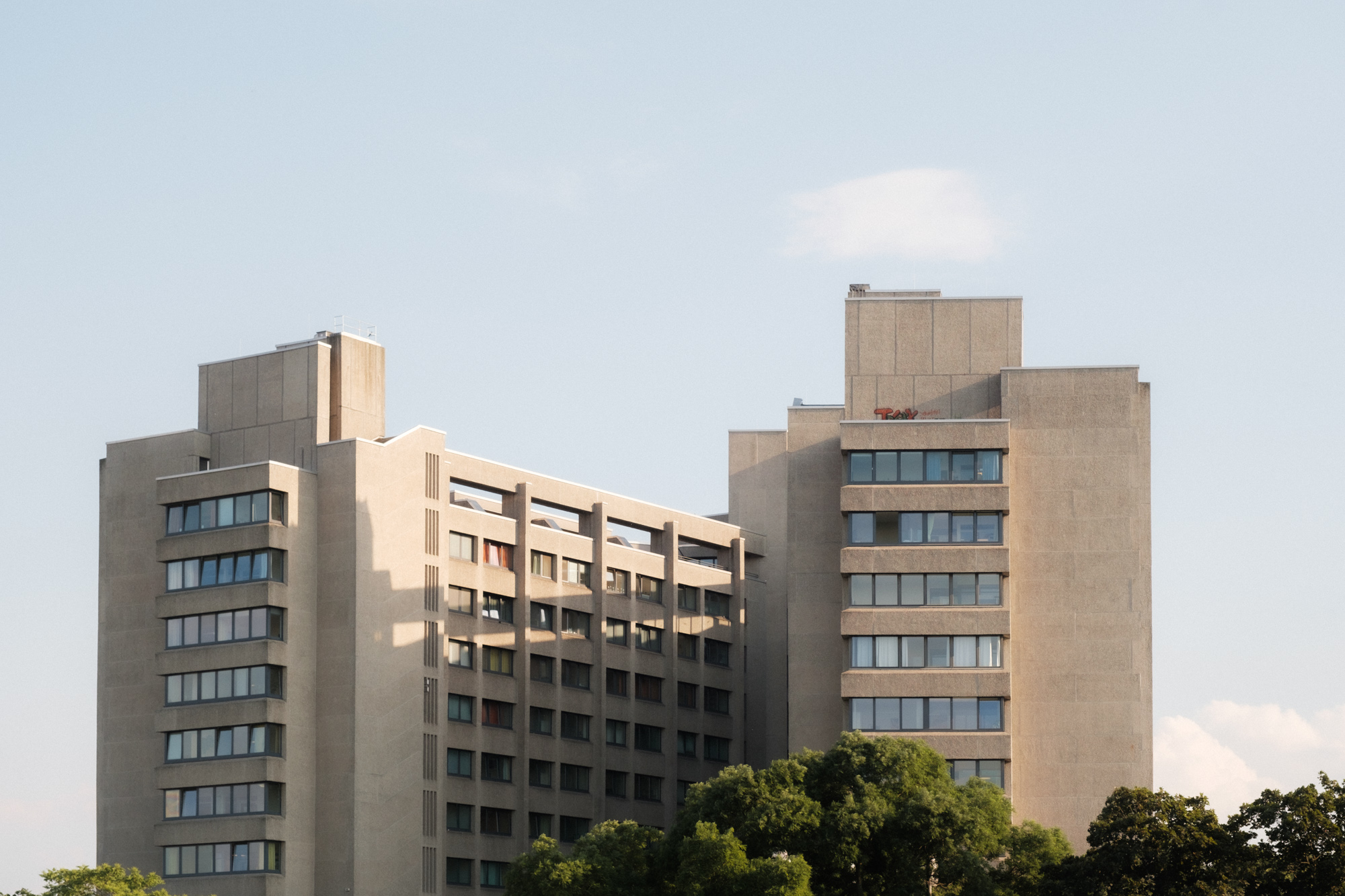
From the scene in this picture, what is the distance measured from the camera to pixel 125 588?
402 feet

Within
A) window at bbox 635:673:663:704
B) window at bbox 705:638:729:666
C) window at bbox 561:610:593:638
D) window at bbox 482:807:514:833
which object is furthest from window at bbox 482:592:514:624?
window at bbox 705:638:729:666

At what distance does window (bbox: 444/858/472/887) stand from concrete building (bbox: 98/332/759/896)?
0.40 feet

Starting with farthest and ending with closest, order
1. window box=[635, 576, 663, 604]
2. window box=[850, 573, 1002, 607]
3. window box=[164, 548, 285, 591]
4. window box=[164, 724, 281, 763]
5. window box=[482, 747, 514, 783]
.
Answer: window box=[635, 576, 663, 604] → window box=[482, 747, 514, 783] → window box=[164, 548, 285, 591] → window box=[164, 724, 281, 763] → window box=[850, 573, 1002, 607]

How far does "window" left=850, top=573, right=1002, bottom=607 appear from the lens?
11119cm

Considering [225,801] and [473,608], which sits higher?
[473,608]

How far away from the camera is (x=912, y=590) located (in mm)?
111562

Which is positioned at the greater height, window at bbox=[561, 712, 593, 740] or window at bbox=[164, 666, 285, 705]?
window at bbox=[164, 666, 285, 705]

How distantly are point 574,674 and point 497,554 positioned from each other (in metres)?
10.2

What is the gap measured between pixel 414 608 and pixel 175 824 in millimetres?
17486

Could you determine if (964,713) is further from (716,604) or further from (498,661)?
(716,604)

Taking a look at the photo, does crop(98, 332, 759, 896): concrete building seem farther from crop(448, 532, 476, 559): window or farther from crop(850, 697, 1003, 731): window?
crop(850, 697, 1003, 731): window

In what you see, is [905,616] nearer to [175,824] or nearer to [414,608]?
[414,608]

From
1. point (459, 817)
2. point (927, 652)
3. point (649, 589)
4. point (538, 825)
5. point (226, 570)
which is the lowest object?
point (538, 825)

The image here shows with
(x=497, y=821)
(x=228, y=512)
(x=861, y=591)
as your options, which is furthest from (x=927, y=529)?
(x=228, y=512)
